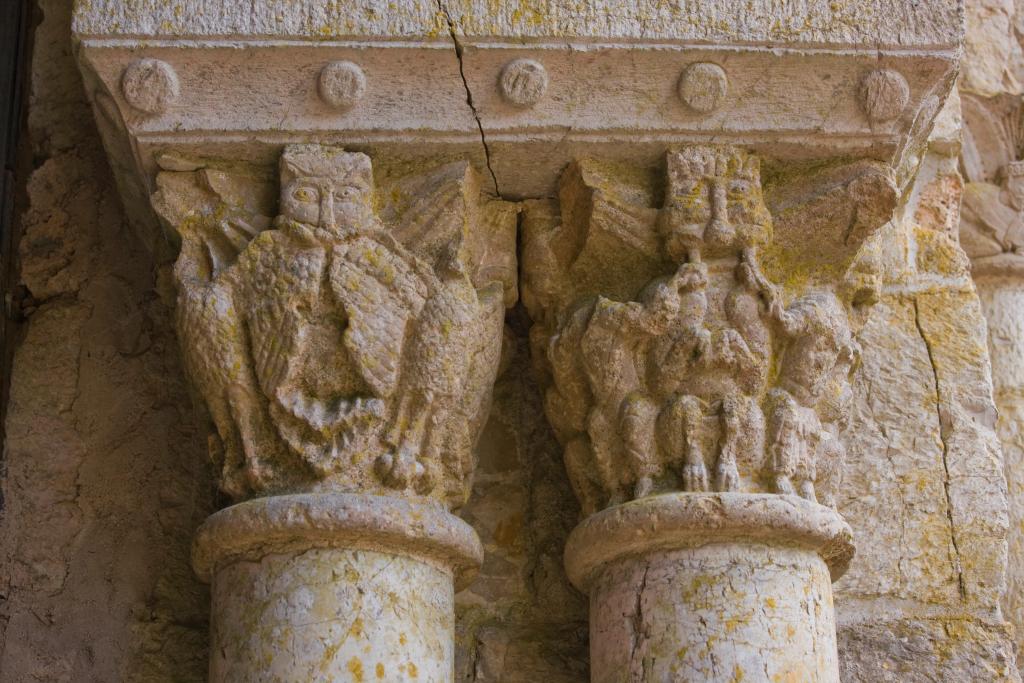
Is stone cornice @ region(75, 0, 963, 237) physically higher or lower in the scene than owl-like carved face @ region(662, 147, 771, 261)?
higher

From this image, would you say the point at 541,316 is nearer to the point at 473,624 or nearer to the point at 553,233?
the point at 553,233

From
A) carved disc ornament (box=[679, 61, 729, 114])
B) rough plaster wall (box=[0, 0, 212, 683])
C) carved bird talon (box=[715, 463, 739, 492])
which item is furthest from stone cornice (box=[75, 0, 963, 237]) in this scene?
carved bird talon (box=[715, 463, 739, 492])

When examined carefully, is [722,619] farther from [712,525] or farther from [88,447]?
[88,447]

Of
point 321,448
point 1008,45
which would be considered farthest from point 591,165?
point 1008,45

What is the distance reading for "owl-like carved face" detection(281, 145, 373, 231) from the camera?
2432 millimetres

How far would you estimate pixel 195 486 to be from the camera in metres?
2.77

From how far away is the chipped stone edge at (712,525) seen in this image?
90.4 inches

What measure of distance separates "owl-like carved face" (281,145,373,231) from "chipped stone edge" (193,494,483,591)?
0.48m

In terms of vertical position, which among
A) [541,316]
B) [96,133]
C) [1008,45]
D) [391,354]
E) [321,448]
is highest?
[1008,45]

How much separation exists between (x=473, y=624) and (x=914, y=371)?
3.44 ft

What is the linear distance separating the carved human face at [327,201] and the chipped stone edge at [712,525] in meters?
0.67

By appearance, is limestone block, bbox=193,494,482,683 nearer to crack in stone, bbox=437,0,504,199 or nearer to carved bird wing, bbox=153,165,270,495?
carved bird wing, bbox=153,165,270,495

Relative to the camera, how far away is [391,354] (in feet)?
7.80

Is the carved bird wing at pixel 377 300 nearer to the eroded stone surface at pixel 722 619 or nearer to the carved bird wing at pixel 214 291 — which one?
the carved bird wing at pixel 214 291
